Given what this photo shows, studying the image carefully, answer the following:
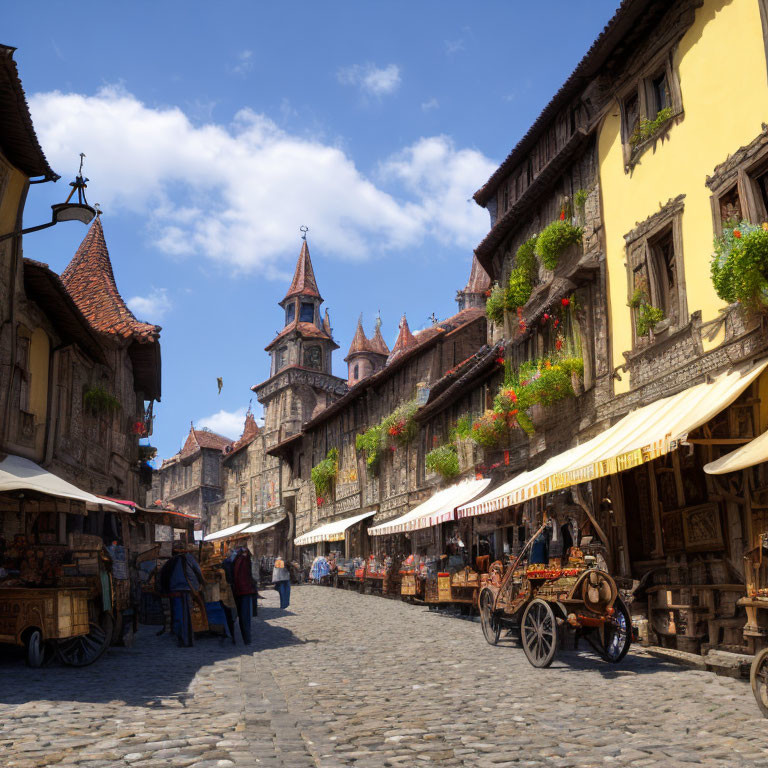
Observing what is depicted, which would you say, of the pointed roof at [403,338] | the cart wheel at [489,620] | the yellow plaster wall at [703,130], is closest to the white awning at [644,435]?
the yellow plaster wall at [703,130]

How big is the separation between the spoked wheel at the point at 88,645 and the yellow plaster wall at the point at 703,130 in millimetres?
8292

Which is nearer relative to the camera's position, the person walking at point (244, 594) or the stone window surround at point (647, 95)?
the stone window surround at point (647, 95)

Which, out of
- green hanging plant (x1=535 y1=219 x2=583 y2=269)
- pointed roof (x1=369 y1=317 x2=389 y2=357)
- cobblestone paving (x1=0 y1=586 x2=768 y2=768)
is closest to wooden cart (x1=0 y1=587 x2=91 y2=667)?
cobblestone paving (x1=0 y1=586 x2=768 y2=768)

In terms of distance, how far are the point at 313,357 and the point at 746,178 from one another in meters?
47.6

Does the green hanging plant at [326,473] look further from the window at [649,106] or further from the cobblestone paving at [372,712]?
the window at [649,106]

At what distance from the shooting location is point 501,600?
10.9 m

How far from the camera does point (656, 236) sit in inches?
458

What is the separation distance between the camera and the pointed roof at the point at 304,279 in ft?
193

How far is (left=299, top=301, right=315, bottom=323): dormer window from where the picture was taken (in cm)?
5872

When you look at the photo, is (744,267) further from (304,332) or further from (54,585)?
(304,332)

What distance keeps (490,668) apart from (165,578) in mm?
5384

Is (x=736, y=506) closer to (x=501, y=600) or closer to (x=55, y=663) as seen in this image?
(x=501, y=600)

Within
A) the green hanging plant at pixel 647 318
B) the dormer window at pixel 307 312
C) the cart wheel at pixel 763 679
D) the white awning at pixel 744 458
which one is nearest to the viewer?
the cart wheel at pixel 763 679

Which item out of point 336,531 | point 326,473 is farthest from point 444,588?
point 326,473
